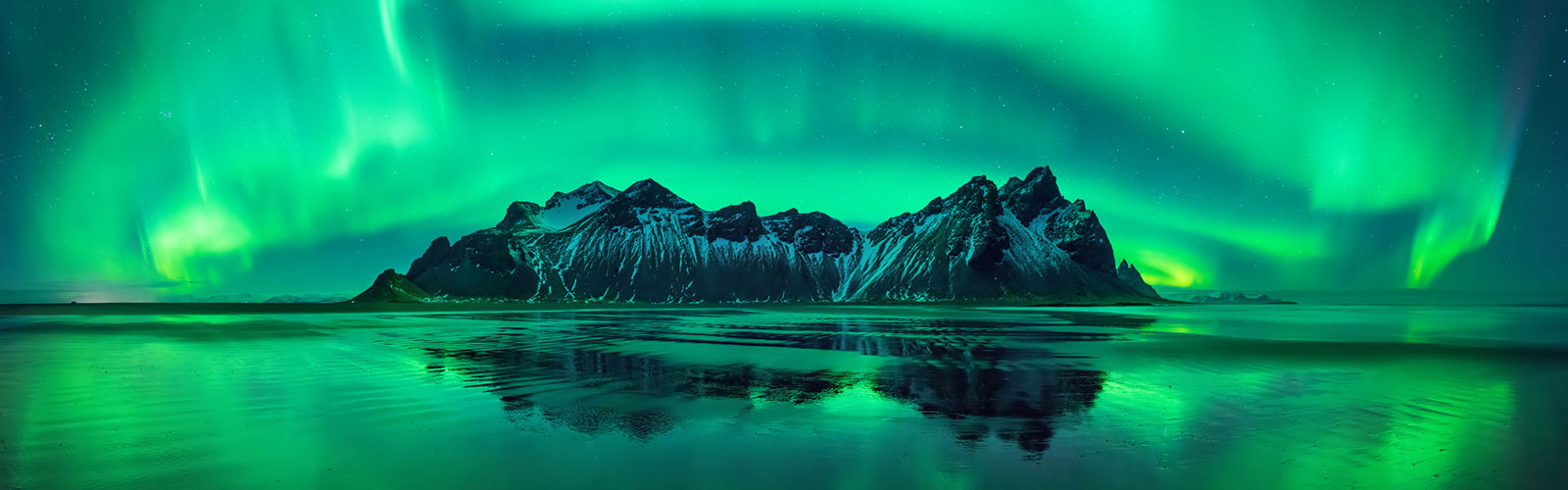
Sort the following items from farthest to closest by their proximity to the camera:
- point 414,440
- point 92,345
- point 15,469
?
point 92,345, point 414,440, point 15,469

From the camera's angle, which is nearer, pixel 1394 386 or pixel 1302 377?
pixel 1394 386

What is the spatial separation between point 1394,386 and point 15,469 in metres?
35.8

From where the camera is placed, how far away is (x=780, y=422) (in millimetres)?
16656

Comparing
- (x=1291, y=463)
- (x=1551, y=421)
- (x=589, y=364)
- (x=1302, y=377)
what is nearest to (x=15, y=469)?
(x=589, y=364)

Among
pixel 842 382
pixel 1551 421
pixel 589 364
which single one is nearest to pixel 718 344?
pixel 589 364

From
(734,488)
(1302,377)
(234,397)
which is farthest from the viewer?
(1302,377)

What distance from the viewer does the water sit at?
38.9 feet

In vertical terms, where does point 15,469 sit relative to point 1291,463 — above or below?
above

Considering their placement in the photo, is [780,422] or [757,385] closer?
[780,422]

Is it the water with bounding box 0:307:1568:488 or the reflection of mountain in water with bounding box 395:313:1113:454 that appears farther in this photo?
the reflection of mountain in water with bounding box 395:313:1113:454

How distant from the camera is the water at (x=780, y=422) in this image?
1187cm

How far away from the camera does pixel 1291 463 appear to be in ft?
41.7

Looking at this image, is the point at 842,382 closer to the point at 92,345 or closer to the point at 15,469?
the point at 15,469

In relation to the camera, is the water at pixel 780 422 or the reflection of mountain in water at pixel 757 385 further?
the reflection of mountain in water at pixel 757 385
